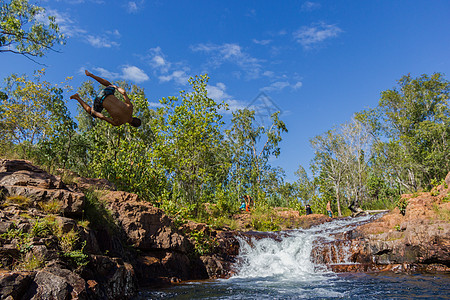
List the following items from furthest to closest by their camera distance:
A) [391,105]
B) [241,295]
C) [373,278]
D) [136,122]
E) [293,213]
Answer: [391,105], [293,213], [373,278], [136,122], [241,295]

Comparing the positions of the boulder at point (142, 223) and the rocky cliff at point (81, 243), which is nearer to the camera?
the rocky cliff at point (81, 243)

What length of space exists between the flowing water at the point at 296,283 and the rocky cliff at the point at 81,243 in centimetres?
118

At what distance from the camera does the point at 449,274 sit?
31.5ft

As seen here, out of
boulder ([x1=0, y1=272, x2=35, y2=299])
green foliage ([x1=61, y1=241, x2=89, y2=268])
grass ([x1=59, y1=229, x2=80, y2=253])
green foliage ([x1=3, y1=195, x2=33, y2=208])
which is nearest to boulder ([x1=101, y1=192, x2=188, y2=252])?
green foliage ([x1=3, y1=195, x2=33, y2=208])

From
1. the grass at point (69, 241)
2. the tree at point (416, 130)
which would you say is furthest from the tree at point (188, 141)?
the tree at point (416, 130)

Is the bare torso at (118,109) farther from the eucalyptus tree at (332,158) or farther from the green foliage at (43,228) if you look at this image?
the eucalyptus tree at (332,158)

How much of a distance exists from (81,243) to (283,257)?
941cm

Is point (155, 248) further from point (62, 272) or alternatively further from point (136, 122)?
point (62, 272)

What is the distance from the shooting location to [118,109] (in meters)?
7.86

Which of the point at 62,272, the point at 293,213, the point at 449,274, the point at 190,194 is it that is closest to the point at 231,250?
the point at 190,194

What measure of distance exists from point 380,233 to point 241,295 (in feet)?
28.3

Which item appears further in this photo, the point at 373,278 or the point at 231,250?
the point at 231,250

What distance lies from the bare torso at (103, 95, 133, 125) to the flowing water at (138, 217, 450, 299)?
439 centimetres

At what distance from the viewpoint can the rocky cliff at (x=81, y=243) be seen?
489cm
